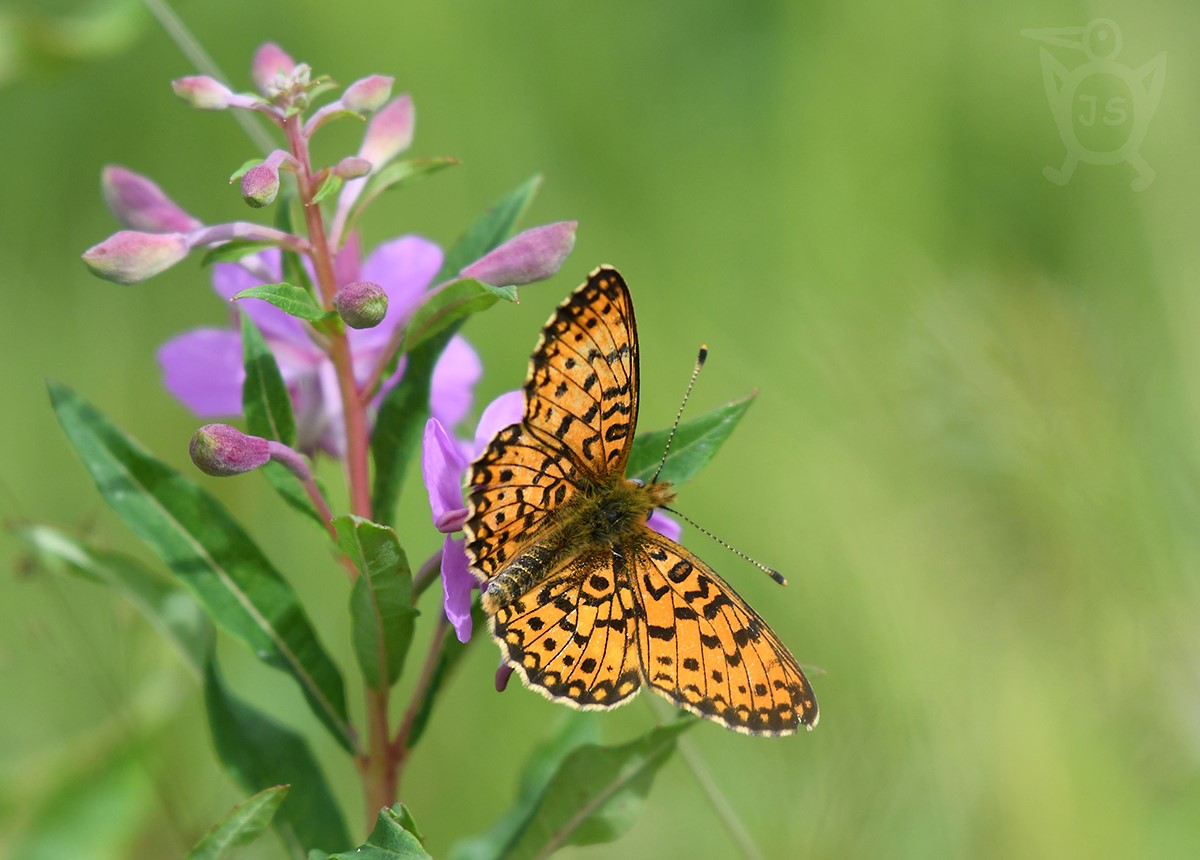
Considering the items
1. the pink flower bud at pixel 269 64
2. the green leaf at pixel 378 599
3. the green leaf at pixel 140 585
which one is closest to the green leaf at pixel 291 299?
the green leaf at pixel 378 599

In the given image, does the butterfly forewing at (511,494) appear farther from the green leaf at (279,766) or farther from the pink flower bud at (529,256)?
the green leaf at (279,766)

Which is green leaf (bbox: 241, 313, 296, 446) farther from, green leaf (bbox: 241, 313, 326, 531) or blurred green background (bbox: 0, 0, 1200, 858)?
blurred green background (bbox: 0, 0, 1200, 858)

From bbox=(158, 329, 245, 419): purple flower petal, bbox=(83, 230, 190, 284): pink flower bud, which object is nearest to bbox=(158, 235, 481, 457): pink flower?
bbox=(158, 329, 245, 419): purple flower petal

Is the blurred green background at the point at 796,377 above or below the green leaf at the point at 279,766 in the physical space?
above

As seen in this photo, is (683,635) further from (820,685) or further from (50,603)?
(50,603)

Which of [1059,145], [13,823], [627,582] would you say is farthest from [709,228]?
[13,823]

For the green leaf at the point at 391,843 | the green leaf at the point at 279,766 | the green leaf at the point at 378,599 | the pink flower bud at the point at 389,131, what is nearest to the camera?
the green leaf at the point at 391,843
